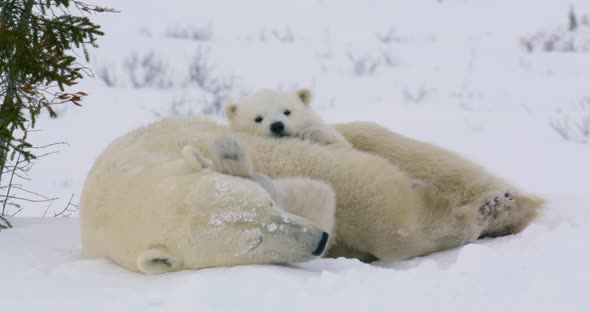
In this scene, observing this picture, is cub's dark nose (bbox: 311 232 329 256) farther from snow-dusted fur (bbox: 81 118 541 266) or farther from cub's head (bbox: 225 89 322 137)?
cub's head (bbox: 225 89 322 137)

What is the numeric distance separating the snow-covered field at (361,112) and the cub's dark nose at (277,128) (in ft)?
3.57

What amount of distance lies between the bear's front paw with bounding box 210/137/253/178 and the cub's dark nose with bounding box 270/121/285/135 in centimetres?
140

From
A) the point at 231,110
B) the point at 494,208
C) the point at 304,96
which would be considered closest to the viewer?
the point at 494,208

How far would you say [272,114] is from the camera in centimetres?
492

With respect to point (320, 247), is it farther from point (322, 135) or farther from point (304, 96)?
point (304, 96)

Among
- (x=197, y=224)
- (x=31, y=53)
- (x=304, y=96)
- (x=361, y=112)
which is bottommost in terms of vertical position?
(x=361, y=112)

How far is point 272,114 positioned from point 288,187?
4.56 feet

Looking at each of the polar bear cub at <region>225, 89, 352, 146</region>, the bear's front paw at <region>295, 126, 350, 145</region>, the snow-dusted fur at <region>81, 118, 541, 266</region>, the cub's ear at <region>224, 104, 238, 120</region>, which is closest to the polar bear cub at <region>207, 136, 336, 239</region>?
the snow-dusted fur at <region>81, 118, 541, 266</region>

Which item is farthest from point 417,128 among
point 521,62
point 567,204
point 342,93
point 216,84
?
point 567,204

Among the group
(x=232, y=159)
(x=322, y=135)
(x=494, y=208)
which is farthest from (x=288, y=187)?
(x=494, y=208)

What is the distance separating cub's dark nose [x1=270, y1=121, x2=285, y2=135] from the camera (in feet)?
15.4

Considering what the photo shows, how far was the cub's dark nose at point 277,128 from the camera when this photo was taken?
15.4 feet

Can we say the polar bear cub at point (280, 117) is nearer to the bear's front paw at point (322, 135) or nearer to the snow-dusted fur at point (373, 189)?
the bear's front paw at point (322, 135)

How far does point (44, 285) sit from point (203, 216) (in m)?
0.66
